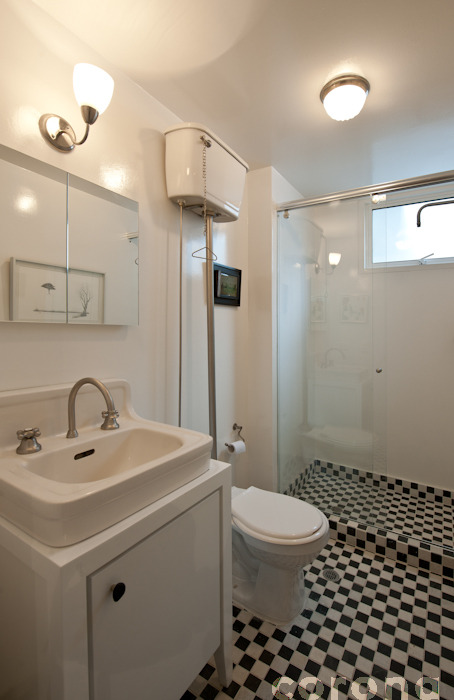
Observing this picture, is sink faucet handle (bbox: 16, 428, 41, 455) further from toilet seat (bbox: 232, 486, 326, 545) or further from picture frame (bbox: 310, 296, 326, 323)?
picture frame (bbox: 310, 296, 326, 323)

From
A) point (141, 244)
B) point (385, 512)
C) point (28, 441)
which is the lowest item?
point (385, 512)

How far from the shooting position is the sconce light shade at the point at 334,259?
2.08 metres

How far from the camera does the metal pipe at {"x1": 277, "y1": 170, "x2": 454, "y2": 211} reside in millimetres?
1567

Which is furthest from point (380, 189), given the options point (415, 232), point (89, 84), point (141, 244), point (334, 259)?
point (89, 84)

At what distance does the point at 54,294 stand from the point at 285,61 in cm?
122

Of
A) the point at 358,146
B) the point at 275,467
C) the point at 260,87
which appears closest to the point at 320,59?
the point at 260,87

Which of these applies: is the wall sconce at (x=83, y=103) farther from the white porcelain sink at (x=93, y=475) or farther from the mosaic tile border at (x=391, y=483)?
the mosaic tile border at (x=391, y=483)

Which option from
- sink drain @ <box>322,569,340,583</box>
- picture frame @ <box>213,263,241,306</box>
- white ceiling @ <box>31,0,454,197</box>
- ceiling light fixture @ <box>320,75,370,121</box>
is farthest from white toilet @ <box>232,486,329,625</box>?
white ceiling @ <box>31,0,454,197</box>

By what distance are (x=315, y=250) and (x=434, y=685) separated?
208cm

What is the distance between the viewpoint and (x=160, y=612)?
0.82m

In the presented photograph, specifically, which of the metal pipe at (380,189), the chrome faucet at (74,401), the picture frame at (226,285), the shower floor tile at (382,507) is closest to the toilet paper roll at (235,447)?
the shower floor tile at (382,507)

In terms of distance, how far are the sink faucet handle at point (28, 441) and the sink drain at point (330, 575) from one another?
151 cm

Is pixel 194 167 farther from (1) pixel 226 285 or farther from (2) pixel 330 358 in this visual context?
(2) pixel 330 358

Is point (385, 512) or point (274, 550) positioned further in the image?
point (385, 512)
